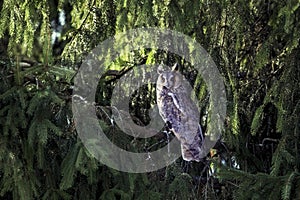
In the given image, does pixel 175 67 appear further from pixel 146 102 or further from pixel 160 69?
pixel 146 102

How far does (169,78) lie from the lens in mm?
2387

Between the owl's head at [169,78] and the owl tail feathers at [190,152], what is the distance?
0.28 m

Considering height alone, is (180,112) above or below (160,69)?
below

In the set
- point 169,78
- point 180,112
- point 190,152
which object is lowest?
point 190,152

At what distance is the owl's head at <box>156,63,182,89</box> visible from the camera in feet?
7.84

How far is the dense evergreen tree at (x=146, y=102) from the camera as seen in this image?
1.82m

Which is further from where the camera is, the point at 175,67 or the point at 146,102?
the point at 146,102

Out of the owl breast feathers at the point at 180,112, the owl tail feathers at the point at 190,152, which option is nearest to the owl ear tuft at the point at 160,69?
the owl breast feathers at the point at 180,112

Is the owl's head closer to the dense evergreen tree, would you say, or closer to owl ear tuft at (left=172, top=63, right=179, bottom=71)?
owl ear tuft at (left=172, top=63, right=179, bottom=71)

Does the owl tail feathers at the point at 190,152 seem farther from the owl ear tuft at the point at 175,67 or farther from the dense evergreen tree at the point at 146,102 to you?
the owl ear tuft at the point at 175,67

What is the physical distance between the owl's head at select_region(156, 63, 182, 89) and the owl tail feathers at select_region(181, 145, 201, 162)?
281 millimetres

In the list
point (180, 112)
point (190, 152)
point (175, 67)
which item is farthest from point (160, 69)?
point (190, 152)

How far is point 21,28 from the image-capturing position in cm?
231

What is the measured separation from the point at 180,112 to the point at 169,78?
→ 166 mm
